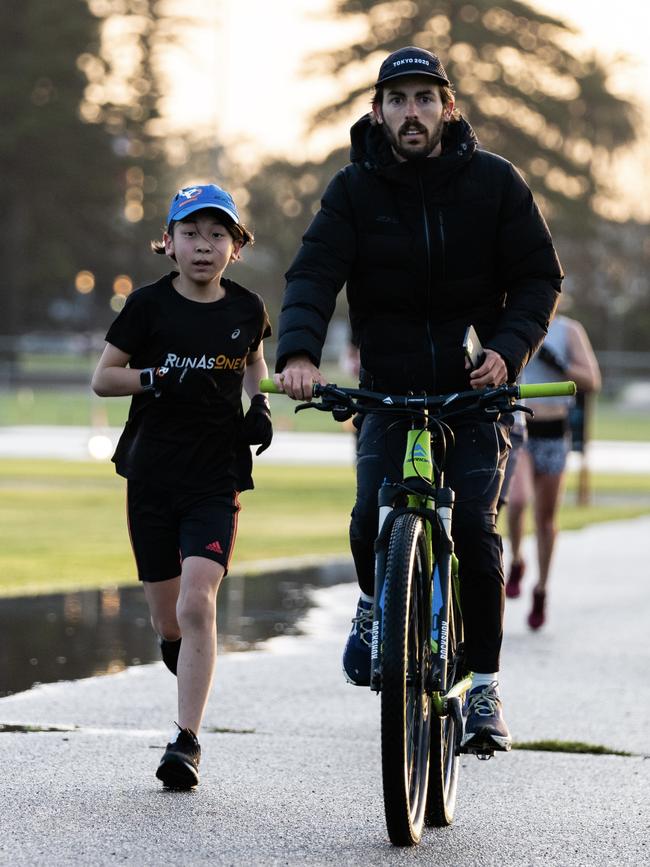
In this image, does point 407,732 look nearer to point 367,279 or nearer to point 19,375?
point 367,279

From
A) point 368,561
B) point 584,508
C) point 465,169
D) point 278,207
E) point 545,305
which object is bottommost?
point 584,508

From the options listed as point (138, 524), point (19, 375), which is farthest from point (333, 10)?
point (138, 524)

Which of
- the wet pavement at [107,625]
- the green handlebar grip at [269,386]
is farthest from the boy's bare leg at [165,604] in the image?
the wet pavement at [107,625]

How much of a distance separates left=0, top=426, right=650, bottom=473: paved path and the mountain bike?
19.5 metres

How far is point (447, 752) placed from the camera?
16.5 ft

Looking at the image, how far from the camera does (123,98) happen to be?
76.5m

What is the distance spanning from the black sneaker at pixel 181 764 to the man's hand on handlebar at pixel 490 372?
4.60ft

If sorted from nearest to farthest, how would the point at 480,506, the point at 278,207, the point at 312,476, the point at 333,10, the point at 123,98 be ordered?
the point at 480,506, the point at 312,476, the point at 333,10, the point at 278,207, the point at 123,98

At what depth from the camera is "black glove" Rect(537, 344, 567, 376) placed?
9484mm

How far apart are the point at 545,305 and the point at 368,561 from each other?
92cm

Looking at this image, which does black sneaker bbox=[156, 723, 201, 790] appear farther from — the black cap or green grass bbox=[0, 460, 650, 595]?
green grass bbox=[0, 460, 650, 595]

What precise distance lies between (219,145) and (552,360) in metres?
56.2

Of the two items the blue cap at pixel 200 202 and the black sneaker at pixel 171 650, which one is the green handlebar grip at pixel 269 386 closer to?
the blue cap at pixel 200 202

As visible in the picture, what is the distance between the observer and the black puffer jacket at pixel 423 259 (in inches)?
199
